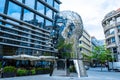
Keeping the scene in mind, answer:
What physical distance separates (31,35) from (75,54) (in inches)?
802

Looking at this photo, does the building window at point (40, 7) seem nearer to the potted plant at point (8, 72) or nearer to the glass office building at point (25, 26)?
the glass office building at point (25, 26)

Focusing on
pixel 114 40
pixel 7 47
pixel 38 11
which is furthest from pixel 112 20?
pixel 7 47

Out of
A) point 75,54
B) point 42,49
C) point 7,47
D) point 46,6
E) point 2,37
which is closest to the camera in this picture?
point 75,54

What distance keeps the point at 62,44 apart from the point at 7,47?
16.4 metres

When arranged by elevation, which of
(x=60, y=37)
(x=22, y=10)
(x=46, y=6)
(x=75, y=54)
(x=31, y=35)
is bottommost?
(x=75, y=54)

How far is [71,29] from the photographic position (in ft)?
60.3

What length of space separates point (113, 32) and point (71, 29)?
40.2m

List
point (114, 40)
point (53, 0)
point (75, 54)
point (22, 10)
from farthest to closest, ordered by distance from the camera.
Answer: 1. point (114, 40)
2. point (53, 0)
3. point (22, 10)
4. point (75, 54)

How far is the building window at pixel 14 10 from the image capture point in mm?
32828

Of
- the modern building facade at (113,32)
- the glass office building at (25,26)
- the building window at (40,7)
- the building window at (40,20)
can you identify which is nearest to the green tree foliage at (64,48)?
the glass office building at (25,26)

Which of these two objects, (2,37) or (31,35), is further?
(31,35)

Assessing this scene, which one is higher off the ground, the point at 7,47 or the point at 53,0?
the point at 53,0

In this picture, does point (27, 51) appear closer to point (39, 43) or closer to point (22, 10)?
point (39, 43)

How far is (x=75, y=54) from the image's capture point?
17984mm
